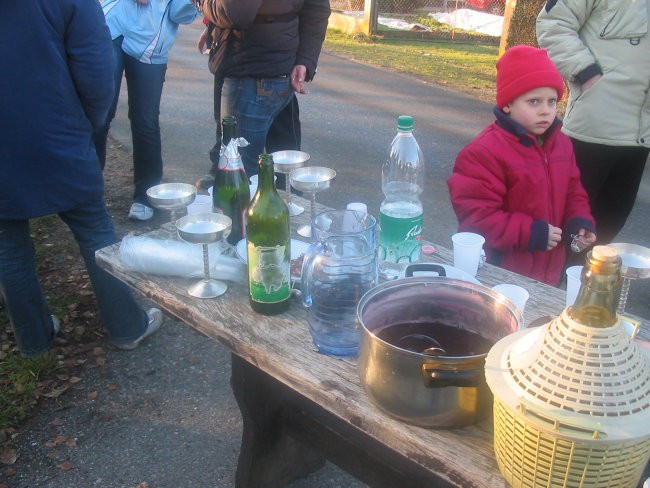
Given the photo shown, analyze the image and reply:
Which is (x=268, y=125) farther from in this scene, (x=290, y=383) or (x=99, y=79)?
(x=290, y=383)

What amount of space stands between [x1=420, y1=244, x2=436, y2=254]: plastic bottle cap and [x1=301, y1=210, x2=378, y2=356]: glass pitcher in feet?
1.49

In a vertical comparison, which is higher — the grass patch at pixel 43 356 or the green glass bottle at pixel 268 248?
the green glass bottle at pixel 268 248

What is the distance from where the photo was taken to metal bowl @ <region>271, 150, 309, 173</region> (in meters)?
2.29

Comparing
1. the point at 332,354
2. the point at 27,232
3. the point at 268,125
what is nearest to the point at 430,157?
the point at 268,125

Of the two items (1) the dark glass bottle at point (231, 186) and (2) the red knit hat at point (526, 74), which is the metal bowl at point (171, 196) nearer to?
(1) the dark glass bottle at point (231, 186)

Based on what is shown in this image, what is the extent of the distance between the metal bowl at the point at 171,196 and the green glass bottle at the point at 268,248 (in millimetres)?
379

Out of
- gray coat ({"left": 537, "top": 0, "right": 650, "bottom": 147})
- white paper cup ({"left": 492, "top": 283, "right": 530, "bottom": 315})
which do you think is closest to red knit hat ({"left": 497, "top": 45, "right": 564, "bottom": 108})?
gray coat ({"left": 537, "top": 0, "right": 650, "bottom": 147})

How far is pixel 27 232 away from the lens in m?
2.68

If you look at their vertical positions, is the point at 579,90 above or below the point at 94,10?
below

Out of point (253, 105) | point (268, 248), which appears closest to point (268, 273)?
point (268, 248)

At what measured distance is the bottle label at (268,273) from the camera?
1.63 metres

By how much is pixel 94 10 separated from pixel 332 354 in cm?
171

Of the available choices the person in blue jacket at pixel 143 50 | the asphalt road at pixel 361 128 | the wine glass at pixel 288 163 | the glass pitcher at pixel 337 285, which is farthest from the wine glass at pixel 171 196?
the asphalt road at pixel 361 128

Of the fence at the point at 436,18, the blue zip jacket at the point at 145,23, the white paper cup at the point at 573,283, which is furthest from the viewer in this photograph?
the fence at the point at 436,18
